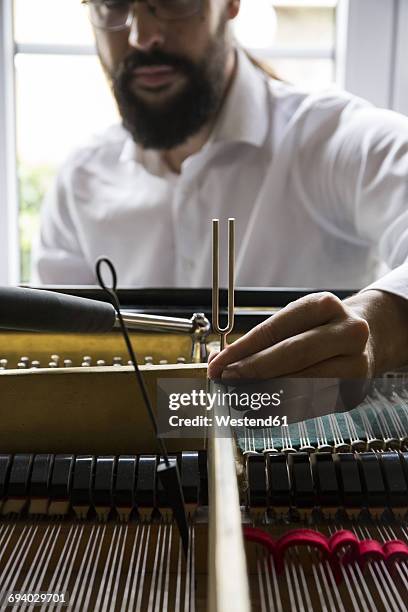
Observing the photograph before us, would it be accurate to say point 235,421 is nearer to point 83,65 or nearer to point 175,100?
point 175,100

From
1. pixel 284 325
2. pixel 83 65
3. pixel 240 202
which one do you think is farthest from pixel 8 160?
pixel 284 325

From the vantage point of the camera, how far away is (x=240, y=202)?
170 cm

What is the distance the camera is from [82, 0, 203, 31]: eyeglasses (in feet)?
5.35

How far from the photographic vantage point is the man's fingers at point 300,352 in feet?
2.01

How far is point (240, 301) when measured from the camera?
1.02m

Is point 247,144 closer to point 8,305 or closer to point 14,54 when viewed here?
point 14,54

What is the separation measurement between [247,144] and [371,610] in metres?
1.36

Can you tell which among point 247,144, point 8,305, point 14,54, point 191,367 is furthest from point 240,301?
point 14,54

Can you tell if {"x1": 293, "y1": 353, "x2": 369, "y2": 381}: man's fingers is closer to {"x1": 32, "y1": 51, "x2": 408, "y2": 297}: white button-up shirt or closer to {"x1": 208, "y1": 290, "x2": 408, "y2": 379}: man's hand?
{"x1": 208, "y1": 290, "x2": 408, "y2": 379}: man's hand

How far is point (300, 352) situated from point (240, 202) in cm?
113

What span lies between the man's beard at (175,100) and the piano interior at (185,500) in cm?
116

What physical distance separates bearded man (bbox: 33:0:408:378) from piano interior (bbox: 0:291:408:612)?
89 cm
